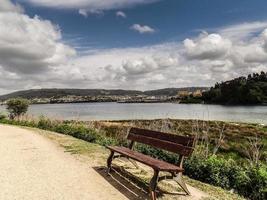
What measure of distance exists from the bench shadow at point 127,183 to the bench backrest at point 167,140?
2.82 ft

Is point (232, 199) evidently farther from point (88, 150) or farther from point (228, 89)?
point (228, 89)

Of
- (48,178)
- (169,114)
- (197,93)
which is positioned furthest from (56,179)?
(197,93)

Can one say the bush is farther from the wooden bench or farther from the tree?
the tree

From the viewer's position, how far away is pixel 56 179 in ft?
29.2

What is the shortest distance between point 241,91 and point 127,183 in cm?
11729

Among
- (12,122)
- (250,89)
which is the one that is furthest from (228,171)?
(250,89)

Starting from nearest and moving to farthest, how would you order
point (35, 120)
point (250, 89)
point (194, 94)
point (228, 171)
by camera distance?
point (228, 171), point (35, 120), point (250, 89), point (194, 94)

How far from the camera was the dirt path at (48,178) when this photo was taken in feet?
25.1

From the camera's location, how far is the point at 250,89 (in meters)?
122

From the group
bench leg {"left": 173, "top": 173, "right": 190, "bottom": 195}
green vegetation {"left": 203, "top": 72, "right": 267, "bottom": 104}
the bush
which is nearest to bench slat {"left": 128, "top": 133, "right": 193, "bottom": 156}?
bench leg {"left": 173, "top": 173, "right": 190, "bottom": 195}

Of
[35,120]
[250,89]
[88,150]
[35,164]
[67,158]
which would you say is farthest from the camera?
[250,89]

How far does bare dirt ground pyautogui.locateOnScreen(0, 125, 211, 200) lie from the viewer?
7.65 m

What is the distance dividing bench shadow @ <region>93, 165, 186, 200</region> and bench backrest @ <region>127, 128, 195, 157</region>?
33.8 inches

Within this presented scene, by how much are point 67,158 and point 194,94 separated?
457 feet
